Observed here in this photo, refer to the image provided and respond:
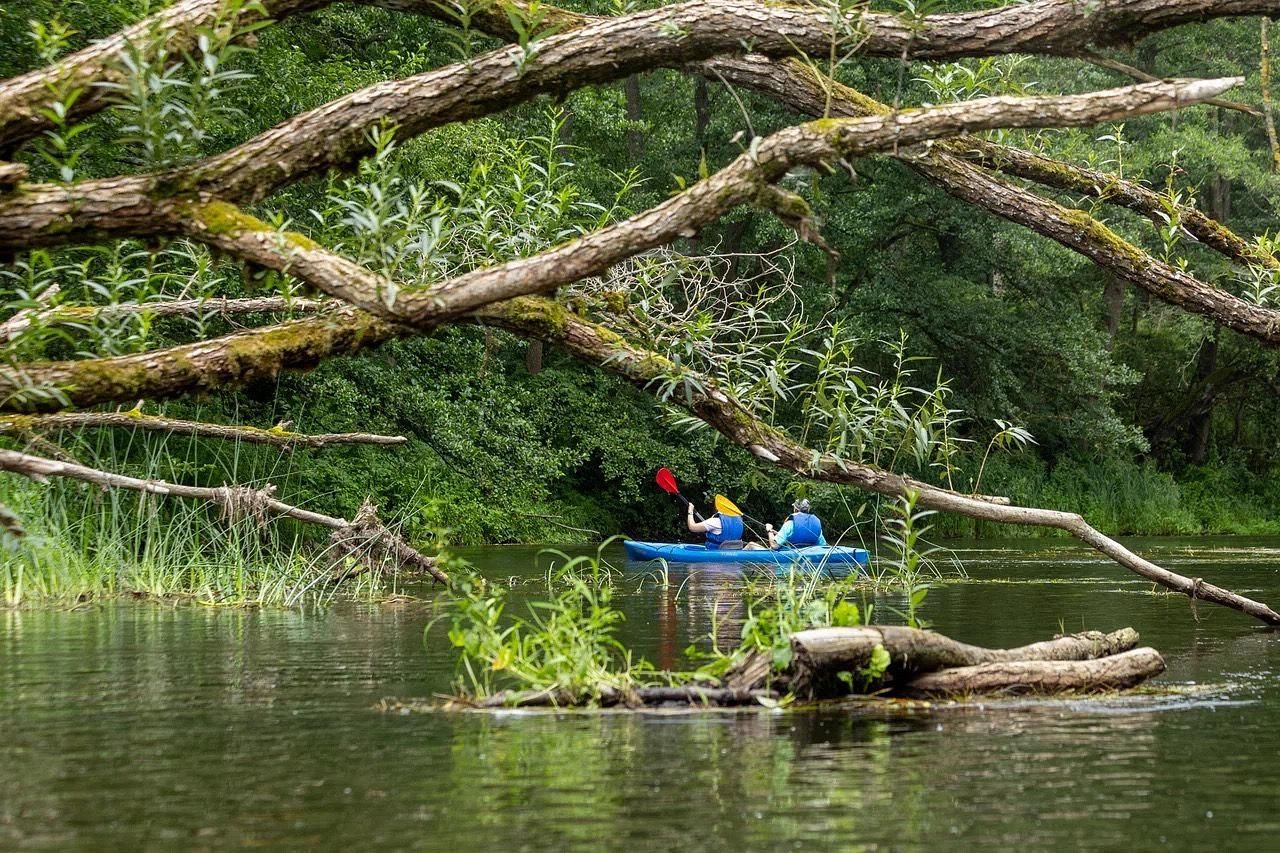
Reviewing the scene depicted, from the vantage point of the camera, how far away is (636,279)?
8.59 metres

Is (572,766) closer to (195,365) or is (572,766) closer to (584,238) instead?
(584,238)

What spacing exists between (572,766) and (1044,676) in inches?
99.1

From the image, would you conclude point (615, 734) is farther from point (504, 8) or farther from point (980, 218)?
point (980, 218)

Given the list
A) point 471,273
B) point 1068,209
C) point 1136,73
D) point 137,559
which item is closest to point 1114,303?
point 137,559

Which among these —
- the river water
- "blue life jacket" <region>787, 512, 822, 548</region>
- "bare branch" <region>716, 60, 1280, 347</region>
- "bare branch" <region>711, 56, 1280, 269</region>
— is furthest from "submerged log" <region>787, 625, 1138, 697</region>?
"blue life jacket" <region>787, 512, 822, 548</region>

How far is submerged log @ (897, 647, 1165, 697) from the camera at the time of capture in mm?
6504

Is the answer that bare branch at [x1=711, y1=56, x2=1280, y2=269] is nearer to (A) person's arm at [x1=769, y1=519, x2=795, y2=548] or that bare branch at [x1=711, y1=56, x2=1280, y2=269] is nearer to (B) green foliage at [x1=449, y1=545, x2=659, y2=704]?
(B) green foliage at [x1=449, y1=545, x2=659, y2=704]

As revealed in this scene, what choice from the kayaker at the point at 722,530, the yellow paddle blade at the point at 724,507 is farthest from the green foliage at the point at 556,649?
the yellow paddle blade at the point at 724,507

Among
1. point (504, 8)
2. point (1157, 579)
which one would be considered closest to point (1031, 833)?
point (504, 8)

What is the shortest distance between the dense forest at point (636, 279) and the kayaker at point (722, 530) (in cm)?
228

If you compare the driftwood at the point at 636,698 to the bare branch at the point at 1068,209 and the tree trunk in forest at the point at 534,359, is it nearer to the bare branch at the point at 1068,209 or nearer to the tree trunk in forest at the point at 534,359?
the bare branch at the point at 1068,209

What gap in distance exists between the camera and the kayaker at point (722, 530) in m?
22.0

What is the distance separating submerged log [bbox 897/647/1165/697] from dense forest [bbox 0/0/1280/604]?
5.06ft

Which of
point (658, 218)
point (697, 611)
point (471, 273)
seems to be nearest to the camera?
point (658, 218)
